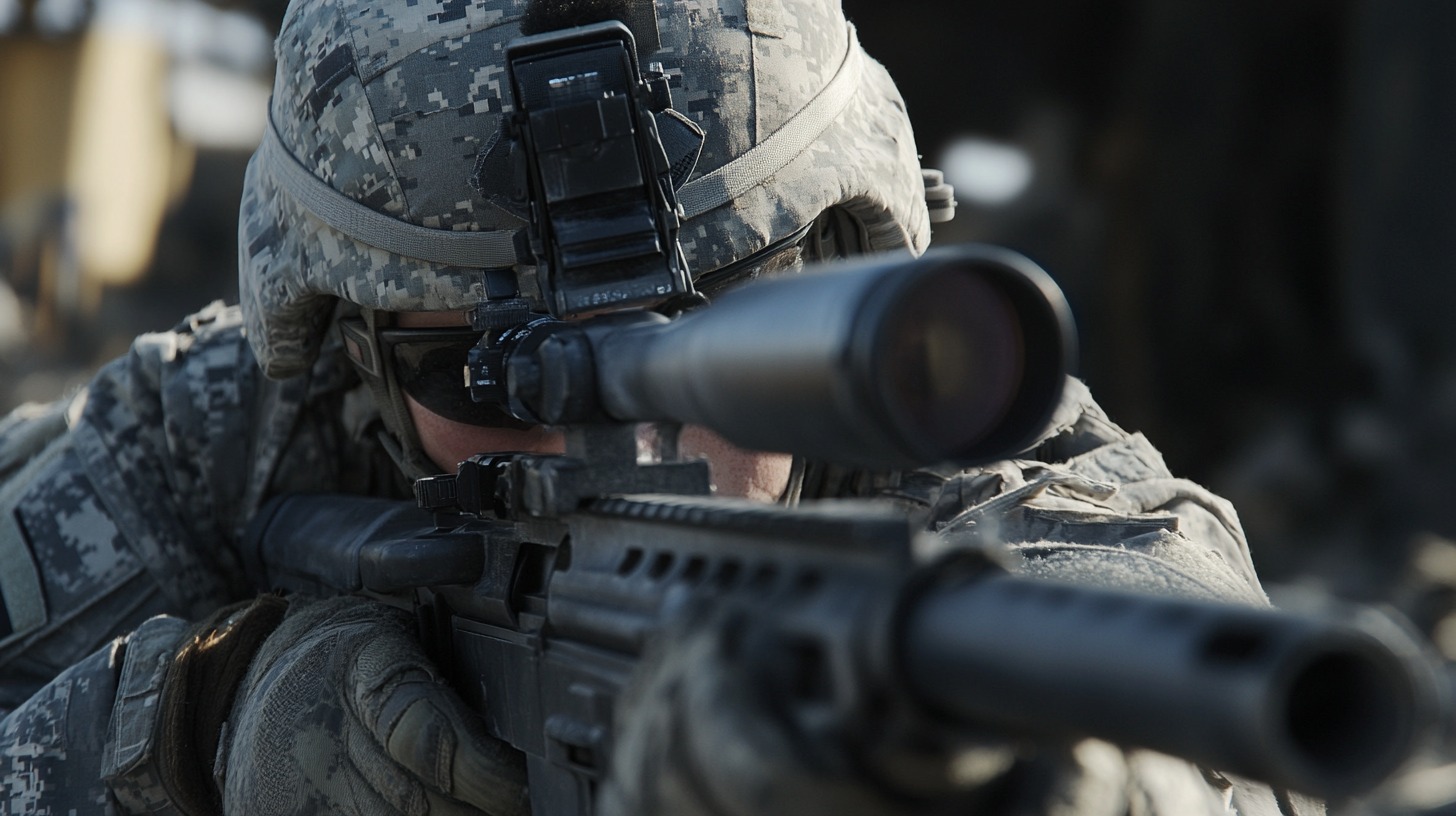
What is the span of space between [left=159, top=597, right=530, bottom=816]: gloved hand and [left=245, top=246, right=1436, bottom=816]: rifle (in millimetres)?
214

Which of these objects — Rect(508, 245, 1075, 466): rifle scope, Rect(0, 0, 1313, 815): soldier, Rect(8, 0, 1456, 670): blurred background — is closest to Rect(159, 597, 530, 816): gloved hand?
Rect(0, 0, 1313, 815): soldier

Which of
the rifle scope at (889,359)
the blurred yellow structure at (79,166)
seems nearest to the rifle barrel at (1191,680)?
the rifle scope at (889,359)

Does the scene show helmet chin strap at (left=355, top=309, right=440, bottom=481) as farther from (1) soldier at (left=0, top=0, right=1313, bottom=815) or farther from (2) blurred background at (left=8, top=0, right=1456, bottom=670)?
(2) blurred background at (left=8, top=0, right=1456, bottom=670)

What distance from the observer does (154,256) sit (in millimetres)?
12273

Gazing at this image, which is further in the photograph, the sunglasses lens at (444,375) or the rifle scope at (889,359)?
the sunglasses lens at (444,375)

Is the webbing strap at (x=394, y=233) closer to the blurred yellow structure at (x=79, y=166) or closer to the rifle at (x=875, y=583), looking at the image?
the rifle at (x=875, y=583)

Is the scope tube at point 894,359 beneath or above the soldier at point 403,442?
above

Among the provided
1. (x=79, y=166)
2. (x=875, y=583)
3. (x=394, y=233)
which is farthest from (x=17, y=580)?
(x=79, y=166)

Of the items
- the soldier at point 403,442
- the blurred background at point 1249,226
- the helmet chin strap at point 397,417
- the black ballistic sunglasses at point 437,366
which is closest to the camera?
the soldier at point 403,442

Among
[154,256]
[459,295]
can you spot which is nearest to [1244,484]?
[459,295]

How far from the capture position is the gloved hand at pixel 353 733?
2002 millimetres

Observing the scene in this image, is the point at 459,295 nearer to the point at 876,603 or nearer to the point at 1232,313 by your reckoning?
the point at 876,603

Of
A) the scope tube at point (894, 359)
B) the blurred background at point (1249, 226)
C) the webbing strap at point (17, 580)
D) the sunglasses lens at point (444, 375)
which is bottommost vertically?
the blurred background at point (1249, 226)

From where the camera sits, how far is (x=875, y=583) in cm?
116
